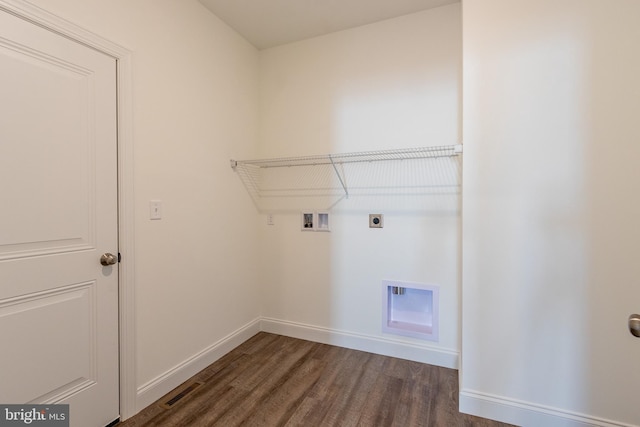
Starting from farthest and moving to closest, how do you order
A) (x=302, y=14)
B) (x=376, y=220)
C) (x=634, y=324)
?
(x=376, y=220), (x=302, y=14), (x=634, y=324)

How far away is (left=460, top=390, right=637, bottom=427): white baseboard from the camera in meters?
1.49

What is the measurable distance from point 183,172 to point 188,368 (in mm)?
1351

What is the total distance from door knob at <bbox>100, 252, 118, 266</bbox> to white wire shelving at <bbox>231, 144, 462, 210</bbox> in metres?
1.16

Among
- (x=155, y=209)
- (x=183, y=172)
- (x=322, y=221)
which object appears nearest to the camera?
(x=155, y=209)

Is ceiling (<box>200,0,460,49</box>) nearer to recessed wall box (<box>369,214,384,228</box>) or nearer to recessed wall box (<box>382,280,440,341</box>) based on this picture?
recessed wall box (<box>369,214,384,228</box>)

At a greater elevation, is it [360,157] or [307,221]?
[360,157]

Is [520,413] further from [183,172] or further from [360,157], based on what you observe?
[183,172]

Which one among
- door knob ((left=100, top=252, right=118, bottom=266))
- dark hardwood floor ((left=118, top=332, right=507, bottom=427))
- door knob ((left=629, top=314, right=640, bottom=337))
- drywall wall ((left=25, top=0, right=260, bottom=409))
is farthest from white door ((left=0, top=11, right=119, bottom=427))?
door knob ((left=629, top=314, right=640, bottom=337))

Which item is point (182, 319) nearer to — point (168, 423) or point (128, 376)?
point (128, 376)

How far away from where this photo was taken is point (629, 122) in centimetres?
140

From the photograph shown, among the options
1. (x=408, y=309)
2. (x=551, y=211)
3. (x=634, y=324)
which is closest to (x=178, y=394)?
(x=408, y=309)

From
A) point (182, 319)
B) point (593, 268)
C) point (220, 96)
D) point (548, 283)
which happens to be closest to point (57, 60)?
point (220, 96)

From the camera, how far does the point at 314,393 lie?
1899 mm

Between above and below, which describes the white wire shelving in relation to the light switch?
above
